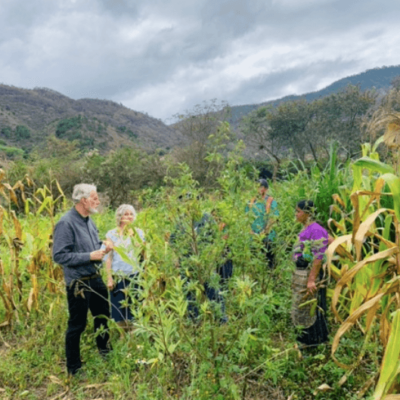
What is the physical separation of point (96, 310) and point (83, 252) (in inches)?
24.5

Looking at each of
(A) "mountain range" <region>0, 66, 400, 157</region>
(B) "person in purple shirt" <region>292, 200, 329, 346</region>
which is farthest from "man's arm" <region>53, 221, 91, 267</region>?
(A) "mountain range" <region>0, 66, 400, 157</region>

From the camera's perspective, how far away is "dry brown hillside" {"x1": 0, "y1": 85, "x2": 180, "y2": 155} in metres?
48.6

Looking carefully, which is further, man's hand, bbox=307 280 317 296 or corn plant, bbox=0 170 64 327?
corn plant, bbox=0 170 64 327

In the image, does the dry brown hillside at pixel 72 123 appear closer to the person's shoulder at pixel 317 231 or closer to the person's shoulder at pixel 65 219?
the person's shoulder at pixel 65 219

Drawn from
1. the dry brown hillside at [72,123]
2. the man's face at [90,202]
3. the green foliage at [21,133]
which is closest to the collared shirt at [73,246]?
the man's face at [90,202]

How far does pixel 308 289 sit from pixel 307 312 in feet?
1.02

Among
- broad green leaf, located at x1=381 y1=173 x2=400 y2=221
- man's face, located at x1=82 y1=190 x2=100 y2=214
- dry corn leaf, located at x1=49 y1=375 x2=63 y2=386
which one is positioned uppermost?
man's face, located at x1=82 y1=190 x2=100 y2=214

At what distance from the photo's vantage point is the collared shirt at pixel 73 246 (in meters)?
2.99

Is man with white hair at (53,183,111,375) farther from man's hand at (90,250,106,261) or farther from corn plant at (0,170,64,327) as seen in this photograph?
corn plant at (0,170,64,327)

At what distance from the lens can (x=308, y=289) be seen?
2.86m

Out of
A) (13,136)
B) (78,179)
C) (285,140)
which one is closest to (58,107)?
(13,136)

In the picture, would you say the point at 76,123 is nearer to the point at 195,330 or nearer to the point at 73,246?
the point at 73,246

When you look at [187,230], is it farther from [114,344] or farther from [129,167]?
[129,167]

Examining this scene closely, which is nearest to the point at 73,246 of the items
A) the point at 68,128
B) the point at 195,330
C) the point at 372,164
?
the point at 195,330
